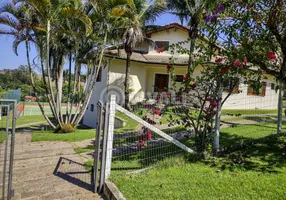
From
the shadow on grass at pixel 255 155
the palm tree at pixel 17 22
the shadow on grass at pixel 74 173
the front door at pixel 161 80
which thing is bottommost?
the shadow on grass at pixel 74 173

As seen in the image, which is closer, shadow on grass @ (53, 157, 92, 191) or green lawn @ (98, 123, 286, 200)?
green lawn @ (98, 123, 286, 200)

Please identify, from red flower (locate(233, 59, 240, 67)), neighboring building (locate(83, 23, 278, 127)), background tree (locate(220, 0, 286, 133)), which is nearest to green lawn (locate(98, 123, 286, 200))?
background tree (locate(220, 0, 286, 133))

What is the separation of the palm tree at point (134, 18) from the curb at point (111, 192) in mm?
8355

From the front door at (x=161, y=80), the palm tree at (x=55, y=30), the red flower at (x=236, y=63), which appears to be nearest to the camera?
the red flower at (x=236, y=63)

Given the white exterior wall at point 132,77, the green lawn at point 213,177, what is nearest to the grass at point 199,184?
the green lawn at point 213,177

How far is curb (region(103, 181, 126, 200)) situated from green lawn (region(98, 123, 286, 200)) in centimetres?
11

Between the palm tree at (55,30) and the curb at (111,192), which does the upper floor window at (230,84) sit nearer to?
the curb at (111,192)

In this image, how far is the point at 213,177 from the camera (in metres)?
4.10

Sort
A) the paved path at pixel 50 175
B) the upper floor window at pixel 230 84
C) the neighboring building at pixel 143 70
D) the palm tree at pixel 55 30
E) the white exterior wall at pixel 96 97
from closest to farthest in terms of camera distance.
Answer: the paved path at pixel 50 175
the upper floor window at pixel 230 84
the palm tree at pixel 55 30
the neighboring building at pixel 143 70
the white exterior wall at pixel 96 97

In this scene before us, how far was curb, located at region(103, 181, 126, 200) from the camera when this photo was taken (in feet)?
11.4

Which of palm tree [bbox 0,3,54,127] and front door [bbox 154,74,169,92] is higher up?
palm tree [bbox 0,3,54,127]

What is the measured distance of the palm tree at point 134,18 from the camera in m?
10.9

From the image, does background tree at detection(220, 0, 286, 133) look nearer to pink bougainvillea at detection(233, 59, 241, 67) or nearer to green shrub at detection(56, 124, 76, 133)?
pink bougainvillea at detection(233, 59, 241, 67)

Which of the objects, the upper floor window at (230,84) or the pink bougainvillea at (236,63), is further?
the upper floor window at (230,84)
